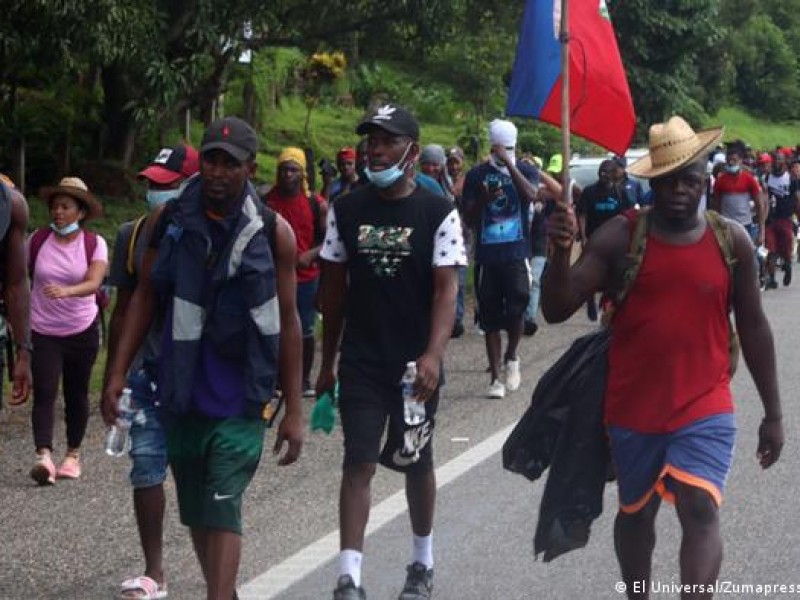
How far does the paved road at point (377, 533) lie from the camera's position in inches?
288

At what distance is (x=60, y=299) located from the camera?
9.76m

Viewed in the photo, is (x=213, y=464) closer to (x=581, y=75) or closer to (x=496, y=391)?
(x=581, y=75)

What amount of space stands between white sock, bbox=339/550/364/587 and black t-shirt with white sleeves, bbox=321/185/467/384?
70 centimetres

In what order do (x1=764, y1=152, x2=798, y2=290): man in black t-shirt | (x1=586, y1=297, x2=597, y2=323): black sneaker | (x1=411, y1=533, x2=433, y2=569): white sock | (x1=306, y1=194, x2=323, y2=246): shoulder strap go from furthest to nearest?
(x1=764, y1=152, x2=798, y2=290): man in black t-shirt → (x1=586, y1=297, x2=597, y2=323): black sneaker → (x1=306, y1=194, x2=323, y2=246): shoulder strap → (x1=411, y1=533, x2=433, y2=569): white sock

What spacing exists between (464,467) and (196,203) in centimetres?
417

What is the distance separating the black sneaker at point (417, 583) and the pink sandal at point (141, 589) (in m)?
0.94

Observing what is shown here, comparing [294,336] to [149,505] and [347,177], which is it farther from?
[347,177]

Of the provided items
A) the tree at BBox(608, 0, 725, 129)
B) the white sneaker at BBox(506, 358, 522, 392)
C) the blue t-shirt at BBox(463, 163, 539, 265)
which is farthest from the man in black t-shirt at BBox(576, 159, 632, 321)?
Answer: the tree at BBox(608, 0, 725, 129)

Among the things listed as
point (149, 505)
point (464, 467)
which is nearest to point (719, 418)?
point (149, 505)

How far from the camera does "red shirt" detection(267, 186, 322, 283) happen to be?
12523 millimetres

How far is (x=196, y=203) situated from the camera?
20.1ft

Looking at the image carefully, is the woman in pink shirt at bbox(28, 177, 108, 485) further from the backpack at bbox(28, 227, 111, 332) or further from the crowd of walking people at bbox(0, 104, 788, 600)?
the crowd of walking people at bbox(0, 104, 788, 600)

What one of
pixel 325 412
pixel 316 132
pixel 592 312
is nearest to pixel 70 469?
pixel 325 412

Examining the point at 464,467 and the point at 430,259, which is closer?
the point at 430,259
